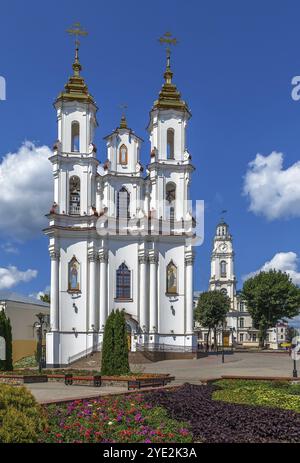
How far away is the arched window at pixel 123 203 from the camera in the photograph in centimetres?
4391

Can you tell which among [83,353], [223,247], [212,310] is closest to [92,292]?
[83,353]

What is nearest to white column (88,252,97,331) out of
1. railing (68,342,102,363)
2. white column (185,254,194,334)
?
railing (68,342,102,363)

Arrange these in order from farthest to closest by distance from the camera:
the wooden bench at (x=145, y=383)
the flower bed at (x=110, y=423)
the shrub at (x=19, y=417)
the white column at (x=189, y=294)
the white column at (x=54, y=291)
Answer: the white column at (x=189, y=294)
the white column at (x=54, y=291)
the wooden bench at (x=145, y=383)
the flower bed at (x=110, y=423)
the shrub at (x=19, y=417)

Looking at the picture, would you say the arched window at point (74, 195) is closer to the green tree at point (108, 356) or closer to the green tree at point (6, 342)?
the green tree at point (6, 342)

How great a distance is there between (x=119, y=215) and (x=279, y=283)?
30.1 metres

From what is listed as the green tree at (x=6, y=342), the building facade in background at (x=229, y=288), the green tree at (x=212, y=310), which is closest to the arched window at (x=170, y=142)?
the green tree at (x=6, y=342)

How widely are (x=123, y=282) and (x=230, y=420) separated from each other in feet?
106

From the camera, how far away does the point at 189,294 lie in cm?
4288

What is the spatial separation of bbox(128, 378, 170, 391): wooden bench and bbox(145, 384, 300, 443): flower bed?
534 cm

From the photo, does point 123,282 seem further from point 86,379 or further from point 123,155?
point 86,379

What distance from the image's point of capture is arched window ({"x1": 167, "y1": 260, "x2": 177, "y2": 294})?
43.0 m

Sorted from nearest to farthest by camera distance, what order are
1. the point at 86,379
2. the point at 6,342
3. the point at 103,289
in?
the point at 86,379
the point at 6,342
the point at 103,289

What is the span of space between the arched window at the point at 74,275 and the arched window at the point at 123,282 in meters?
3.07
